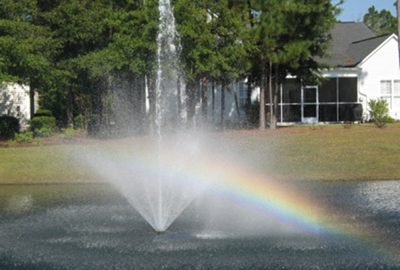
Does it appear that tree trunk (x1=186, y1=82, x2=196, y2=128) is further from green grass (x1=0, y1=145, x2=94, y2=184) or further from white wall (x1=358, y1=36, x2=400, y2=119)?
white wall (x1=358, y1=36, x2=400, y2=119)

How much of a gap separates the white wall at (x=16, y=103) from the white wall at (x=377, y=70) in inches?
767

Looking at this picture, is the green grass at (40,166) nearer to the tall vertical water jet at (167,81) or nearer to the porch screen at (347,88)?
the tall vertical water jet at (167,81)

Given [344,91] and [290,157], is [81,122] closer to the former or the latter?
[344,91]

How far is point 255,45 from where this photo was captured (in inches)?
1016

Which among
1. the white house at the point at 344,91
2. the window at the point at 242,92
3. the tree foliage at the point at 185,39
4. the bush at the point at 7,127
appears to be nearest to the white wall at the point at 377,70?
the white house at the point at 344,91

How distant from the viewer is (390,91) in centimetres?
3478

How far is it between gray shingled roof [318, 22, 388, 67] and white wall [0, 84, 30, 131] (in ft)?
57.8

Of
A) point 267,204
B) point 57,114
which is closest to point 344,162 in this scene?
point 267,204

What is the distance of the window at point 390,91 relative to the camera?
3456 cm

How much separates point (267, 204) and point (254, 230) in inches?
126

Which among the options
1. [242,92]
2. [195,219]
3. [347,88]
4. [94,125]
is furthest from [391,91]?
[195,219]

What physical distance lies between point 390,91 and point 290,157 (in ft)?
52.6

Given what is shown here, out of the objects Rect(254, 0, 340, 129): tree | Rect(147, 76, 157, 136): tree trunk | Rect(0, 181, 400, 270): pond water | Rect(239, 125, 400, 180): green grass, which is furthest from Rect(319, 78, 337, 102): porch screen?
Rect(0, 181, 400, 270): pond water

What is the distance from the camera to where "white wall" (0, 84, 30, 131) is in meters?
35.4
